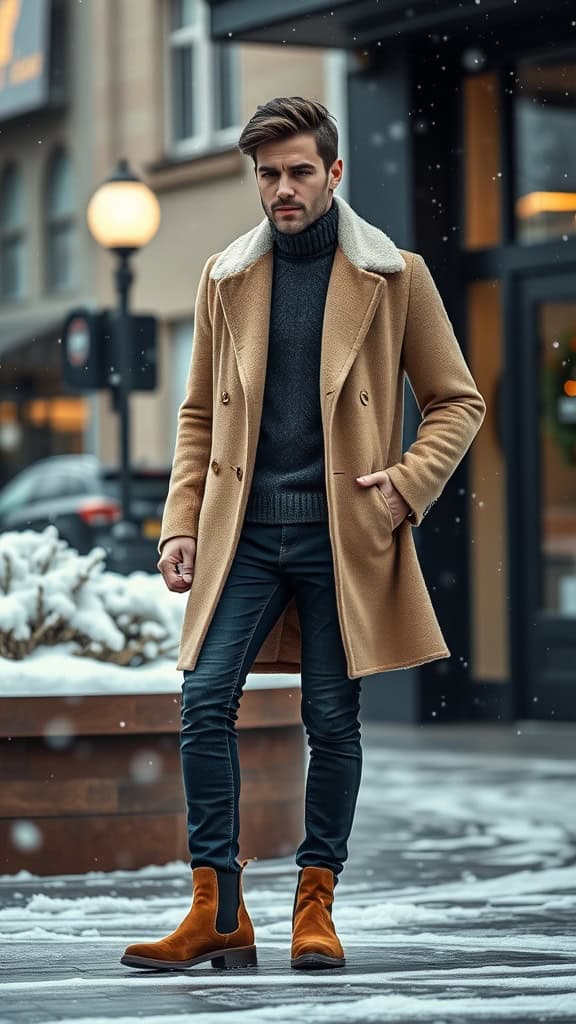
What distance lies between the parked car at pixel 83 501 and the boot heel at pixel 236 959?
9.50 m

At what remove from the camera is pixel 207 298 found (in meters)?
5.05

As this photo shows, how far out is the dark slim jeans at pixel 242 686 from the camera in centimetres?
477

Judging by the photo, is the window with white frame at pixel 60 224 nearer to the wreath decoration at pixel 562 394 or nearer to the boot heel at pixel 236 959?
the wreath decoration at pixel 562 394

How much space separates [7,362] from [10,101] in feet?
9.24

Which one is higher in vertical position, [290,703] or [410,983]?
[290,703]

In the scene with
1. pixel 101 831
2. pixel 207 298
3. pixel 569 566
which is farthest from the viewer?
pixel 569 566

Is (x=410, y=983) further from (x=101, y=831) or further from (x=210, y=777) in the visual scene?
(x=101, y=831)

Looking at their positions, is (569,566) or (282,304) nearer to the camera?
(282,304)

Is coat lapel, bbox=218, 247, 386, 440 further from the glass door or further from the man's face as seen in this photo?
the glass door

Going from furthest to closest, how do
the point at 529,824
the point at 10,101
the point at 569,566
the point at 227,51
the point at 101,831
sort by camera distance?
the point at 10,101 < the point at 227,51 < the point at 569,566 < the point at 529,824 < the point at 101,831

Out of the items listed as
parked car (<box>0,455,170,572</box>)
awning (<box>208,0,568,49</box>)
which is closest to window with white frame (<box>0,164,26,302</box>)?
parked car (<box>0,455,170,572</box>)

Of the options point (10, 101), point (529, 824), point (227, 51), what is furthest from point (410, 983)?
point (10, 101)

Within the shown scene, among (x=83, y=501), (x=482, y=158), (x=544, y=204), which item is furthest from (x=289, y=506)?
(x=83, y=501)

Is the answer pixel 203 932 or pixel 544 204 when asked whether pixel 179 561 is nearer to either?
pixel 203 932
